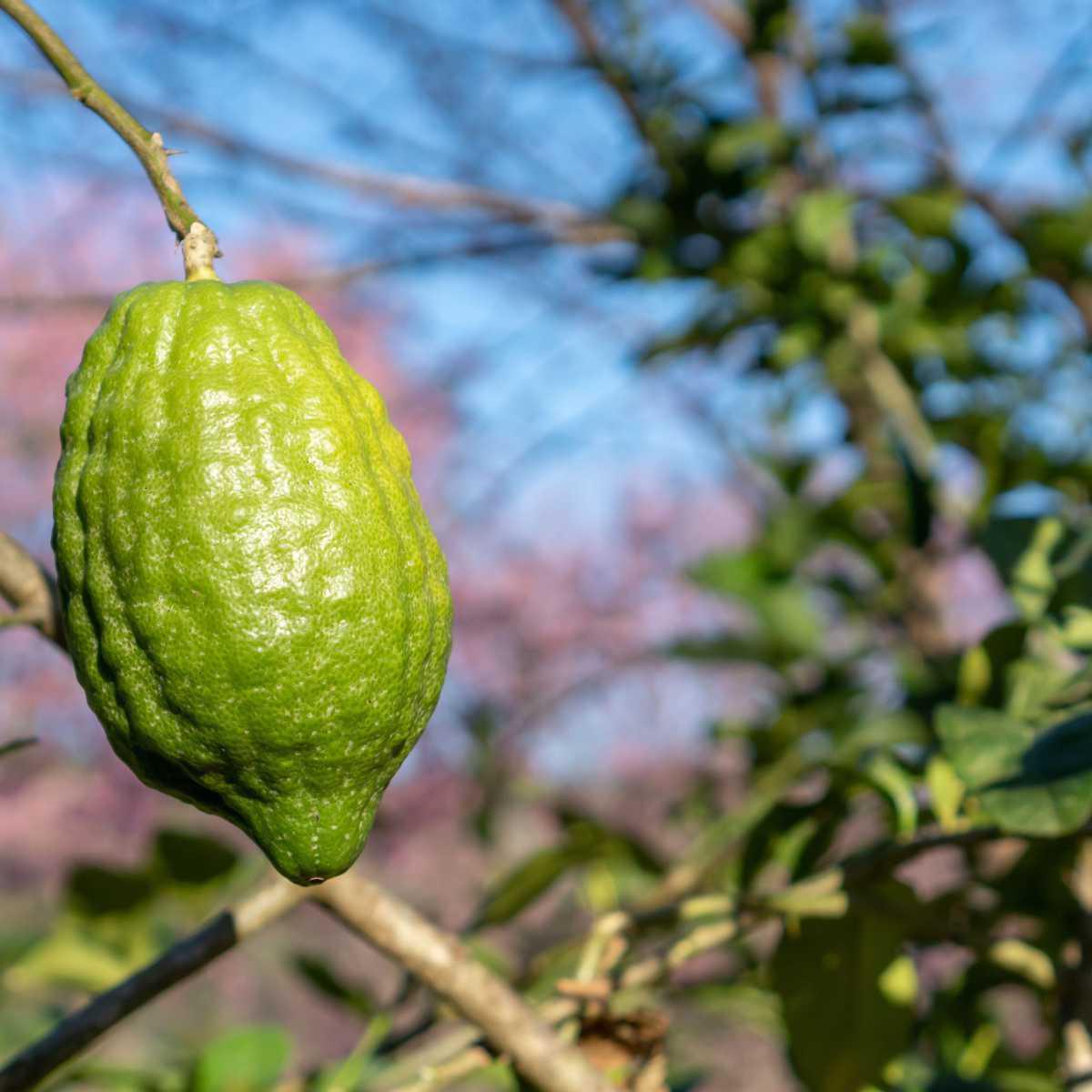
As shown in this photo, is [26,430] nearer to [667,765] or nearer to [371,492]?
[667,765]

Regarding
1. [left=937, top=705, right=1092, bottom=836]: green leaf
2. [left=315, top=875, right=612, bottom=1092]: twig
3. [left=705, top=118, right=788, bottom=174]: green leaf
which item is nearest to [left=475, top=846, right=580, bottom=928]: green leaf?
[left=315, top=875, right=612, bottom=1092]: twig

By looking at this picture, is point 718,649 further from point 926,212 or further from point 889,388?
point 926,212

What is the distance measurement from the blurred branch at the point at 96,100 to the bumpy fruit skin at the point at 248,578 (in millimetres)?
47

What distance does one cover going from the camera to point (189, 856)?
0.98 m

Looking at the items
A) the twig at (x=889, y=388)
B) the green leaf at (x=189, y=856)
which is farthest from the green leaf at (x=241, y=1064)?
the twig at (x=889, y=388)

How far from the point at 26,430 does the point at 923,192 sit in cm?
717

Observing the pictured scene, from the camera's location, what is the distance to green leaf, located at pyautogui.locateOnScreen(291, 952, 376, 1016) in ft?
3.55

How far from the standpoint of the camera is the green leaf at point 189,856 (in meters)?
0.98

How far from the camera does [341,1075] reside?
2.40ft

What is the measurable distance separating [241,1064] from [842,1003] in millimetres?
418

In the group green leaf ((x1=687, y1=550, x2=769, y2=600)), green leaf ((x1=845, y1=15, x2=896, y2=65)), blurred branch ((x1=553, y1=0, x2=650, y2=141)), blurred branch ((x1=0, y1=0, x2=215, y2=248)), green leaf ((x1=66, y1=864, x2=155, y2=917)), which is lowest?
green leaf ((x1=66, y1=864, x2=155, y2=917))

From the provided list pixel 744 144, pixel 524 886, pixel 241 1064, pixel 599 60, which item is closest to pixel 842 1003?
pixel 524 886

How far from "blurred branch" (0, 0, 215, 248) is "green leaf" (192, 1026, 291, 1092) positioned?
2.02ft

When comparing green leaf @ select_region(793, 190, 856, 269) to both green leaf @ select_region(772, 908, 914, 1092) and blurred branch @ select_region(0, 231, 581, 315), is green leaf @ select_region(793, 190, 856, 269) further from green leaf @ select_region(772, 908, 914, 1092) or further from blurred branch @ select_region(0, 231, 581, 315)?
green leaf @ select_region(772, 908, 914, 1092)
